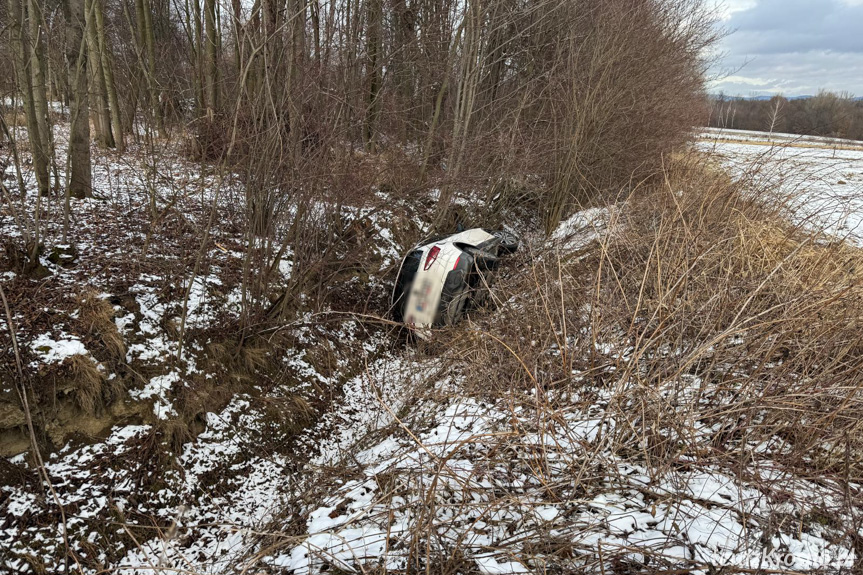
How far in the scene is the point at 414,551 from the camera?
2164mm

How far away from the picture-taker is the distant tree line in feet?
15.5

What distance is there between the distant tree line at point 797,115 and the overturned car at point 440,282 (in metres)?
3.34

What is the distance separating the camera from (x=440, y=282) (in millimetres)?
5344

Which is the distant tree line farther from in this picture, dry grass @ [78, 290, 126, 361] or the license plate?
dry grass @ [78, 290, 126, 361]

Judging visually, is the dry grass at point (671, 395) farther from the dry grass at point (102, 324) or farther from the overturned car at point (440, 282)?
the dry grass at point (102, 324)

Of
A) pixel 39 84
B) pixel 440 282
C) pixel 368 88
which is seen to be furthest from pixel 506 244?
pixel 39 84

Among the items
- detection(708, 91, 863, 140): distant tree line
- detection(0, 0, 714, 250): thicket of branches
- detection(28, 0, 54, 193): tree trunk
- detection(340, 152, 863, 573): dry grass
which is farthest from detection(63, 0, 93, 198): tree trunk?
detection(708, 91, 863, 140): distant tree line

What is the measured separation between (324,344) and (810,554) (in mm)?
4383

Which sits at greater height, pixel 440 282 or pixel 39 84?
pixel 39 84

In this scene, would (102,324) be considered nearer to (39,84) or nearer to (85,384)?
(85,384)

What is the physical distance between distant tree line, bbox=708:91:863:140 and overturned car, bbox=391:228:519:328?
3.34m

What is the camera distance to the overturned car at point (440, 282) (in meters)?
5.35

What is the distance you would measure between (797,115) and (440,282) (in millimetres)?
13152

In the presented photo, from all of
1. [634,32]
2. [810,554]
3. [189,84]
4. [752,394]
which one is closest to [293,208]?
[189,84]
